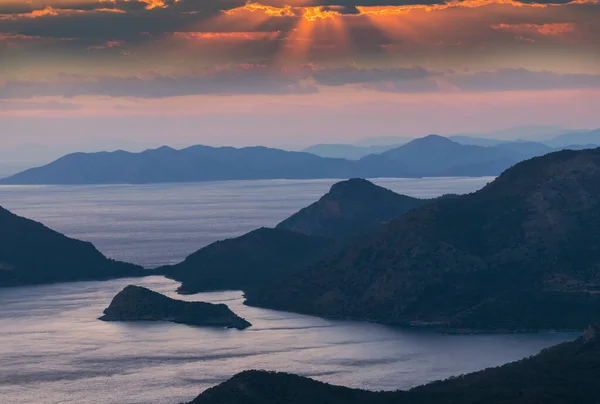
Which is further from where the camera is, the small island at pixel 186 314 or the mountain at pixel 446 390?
the small island at pixel 186 314

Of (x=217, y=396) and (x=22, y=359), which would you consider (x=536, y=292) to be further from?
(x=217, y=396)

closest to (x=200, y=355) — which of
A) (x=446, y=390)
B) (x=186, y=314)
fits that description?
(x=186, y=314)

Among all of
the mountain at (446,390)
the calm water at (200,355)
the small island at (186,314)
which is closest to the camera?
the mountain at (446,390)

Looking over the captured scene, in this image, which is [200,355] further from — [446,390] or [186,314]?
[446,390]

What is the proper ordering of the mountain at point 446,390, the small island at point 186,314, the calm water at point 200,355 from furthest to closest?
the small island at point 186,314
the calm water at point 200,355
the mountain at point 446,390

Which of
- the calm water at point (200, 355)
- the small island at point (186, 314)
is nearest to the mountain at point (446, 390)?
the calm water at point (200, 355)

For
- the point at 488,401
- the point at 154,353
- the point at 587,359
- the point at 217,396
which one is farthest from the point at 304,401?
the point at 154,353

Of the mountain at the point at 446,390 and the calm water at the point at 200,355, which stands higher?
the mountain at the point at 446,390

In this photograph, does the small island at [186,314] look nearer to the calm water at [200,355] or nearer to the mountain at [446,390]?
the calm water at [200,355]
